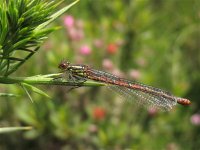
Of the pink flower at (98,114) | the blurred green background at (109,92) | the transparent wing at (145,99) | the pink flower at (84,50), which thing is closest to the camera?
the transparent wing at (145,99)

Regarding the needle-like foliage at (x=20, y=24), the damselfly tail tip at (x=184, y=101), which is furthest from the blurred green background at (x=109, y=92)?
the needle-like foliage at (x=20, y=24)

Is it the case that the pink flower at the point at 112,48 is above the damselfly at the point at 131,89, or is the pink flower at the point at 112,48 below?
Answer: above

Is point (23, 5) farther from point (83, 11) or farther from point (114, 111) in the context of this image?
point (83, 11)

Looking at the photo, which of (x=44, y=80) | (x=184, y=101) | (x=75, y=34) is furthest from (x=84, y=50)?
(x=44, y=80)

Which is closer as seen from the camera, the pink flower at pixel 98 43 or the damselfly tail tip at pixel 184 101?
the damselfly tail tip at pixel 184 101

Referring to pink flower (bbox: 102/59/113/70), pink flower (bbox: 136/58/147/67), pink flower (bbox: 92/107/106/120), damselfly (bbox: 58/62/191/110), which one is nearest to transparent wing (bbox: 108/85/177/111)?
damselfly (bbox: 58/62/191/110)

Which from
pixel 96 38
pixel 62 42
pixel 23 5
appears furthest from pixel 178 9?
pixel 23 5

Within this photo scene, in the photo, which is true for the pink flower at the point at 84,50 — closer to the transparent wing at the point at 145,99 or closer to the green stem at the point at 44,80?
the transparent wing at the point at 145,99

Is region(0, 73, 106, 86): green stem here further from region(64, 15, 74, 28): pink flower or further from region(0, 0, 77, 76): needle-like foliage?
region(64, 15, 74, 28): pink flower
